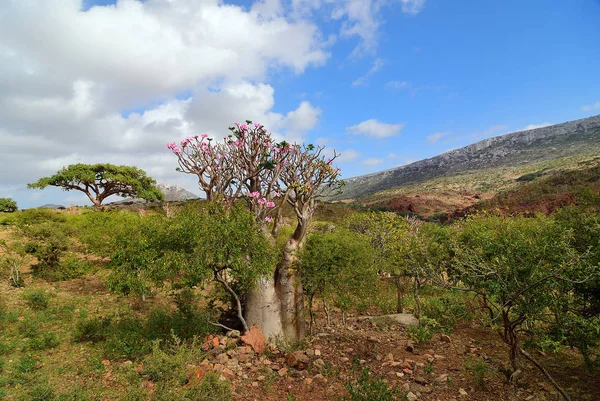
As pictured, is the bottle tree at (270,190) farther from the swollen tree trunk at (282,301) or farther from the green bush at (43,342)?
the green bush at (43,342)

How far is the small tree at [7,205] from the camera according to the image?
36625 mm

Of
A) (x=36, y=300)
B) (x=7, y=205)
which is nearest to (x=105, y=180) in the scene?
(x=7, y=205)

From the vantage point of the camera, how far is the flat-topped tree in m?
31.6

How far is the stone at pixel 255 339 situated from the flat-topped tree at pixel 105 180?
97.8 ft

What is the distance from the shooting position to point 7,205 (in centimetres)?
3738

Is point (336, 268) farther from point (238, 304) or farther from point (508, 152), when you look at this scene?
point (508, 152)

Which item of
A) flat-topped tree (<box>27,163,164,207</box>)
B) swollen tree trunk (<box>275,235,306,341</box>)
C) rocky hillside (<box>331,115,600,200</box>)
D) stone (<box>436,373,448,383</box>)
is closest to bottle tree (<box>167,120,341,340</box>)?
swollen tree trunk (<box>275,235,306,341</box>)

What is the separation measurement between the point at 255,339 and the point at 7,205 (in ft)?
143

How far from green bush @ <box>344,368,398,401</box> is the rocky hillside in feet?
335

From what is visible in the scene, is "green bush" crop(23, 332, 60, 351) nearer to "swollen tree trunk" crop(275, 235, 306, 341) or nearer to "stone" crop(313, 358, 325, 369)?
"swollen tree trunk" crop(275, 235, 306, 341)

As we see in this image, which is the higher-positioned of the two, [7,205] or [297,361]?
[7,205]

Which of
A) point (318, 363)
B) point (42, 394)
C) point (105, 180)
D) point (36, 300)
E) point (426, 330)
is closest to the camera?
point (42, 394)

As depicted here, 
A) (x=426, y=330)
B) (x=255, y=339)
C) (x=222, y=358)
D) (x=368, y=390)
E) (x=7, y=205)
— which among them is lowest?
(x=368, y=390)

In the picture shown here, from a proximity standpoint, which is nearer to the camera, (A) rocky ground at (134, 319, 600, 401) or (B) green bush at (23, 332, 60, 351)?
(A) rocky ground at (134, 319, 600, 401)
